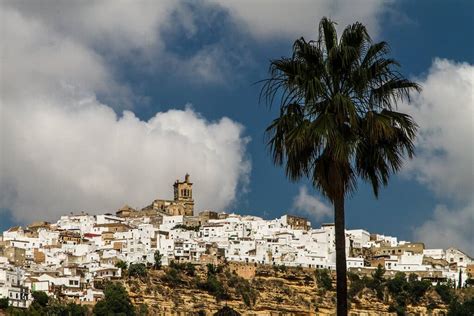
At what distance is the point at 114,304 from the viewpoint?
255 feet

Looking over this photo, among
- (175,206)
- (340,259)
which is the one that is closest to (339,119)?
(340,259)

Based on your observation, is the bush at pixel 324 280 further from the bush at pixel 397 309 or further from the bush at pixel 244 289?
the bush at pixel 244 289

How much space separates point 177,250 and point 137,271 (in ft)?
22.4

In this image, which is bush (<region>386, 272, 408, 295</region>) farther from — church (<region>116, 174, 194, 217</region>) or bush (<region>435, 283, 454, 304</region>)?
church (<region>116, 174, 194, 217</region>)

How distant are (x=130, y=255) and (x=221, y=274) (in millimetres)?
9088

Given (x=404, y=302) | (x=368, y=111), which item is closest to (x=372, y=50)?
(x=368, y=111)

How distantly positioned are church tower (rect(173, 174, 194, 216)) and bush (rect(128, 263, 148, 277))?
35.9 meters

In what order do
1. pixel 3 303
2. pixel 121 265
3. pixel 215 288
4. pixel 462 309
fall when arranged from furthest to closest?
pixel 121 265, pixel 215 288, pixel 462 309, pixel 3 303

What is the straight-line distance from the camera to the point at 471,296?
9250cm

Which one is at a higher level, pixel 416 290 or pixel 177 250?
pixel 177 250

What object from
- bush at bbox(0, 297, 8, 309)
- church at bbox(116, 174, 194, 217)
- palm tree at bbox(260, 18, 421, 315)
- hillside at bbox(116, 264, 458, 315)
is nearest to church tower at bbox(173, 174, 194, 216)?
church at bbox(116, 174, 194, 217)

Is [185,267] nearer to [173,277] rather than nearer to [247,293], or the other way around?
[173,277]

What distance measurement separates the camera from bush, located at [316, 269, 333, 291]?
91375 mm

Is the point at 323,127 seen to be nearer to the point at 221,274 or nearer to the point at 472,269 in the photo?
the point at 221,274
